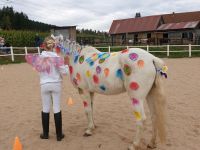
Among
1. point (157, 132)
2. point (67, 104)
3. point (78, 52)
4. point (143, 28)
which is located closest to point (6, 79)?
→ point (67, 104)

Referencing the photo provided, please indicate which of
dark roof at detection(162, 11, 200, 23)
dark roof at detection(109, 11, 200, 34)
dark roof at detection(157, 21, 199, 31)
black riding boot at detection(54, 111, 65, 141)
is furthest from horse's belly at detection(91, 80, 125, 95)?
dark roof at detection(162, 11, 200, 23)

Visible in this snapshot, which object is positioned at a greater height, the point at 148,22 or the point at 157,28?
the point at 148,22

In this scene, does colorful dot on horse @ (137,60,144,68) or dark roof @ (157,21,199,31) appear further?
dark roof @ (157,21,199,31)

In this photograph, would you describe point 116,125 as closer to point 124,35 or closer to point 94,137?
point 94,137

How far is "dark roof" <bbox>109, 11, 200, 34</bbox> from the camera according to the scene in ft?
133

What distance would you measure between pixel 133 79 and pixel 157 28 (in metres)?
37.9

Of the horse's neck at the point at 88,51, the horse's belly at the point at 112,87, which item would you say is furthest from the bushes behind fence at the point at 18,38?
the horse's belly at the point at 112,87

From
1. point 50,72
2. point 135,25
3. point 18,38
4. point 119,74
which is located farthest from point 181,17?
point 50,72

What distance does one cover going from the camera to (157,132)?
3.88 metres

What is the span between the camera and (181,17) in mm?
42969

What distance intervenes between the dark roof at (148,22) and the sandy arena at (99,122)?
33805 millimetres

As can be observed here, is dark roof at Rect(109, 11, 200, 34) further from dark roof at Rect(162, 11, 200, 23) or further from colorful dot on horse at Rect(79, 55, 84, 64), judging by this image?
colorful dot on horse at Rect(79, 55, 84, 64)

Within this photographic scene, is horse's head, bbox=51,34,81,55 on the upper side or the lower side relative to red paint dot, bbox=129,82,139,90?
upper

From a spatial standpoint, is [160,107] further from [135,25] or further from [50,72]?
[135,25]
